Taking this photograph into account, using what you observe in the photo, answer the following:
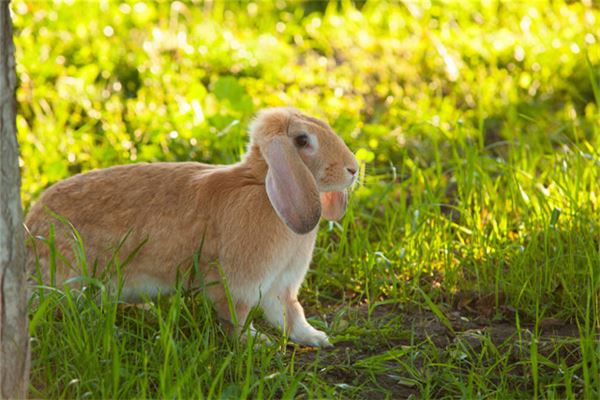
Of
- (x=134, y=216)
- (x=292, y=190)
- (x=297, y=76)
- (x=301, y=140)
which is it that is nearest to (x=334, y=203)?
(x=301, y=140)

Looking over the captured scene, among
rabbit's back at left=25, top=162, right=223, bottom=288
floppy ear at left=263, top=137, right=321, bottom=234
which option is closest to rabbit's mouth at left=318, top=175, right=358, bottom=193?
floppy ear at left=263, top=137, right=321, bottom=234

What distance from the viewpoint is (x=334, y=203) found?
3691mm

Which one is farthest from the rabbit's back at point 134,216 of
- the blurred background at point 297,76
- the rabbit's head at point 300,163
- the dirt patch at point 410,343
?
the blurred background at point 297,76

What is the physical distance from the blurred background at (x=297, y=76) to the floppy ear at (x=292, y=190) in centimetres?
123

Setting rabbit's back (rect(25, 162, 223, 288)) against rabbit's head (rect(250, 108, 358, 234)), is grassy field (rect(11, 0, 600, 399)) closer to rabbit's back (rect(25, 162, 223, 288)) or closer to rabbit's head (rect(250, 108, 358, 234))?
rabbit's back (rect(25, 162, 223, 288))

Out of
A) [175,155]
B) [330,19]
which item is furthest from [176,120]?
[330,19]

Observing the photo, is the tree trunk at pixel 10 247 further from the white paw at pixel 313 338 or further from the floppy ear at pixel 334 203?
the floppy ear at pixel 334 203

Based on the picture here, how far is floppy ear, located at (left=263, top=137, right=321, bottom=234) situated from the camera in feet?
10.7

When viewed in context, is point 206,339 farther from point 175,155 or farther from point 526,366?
point 175,155

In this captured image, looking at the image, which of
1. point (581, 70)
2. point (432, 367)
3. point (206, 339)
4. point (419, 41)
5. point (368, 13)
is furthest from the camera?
point (368, 13)

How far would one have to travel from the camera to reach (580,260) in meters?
3.83

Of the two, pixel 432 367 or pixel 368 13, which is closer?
pixel 432 367

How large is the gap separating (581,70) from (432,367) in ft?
10.7

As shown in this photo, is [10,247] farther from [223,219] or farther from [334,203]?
[334,203]
